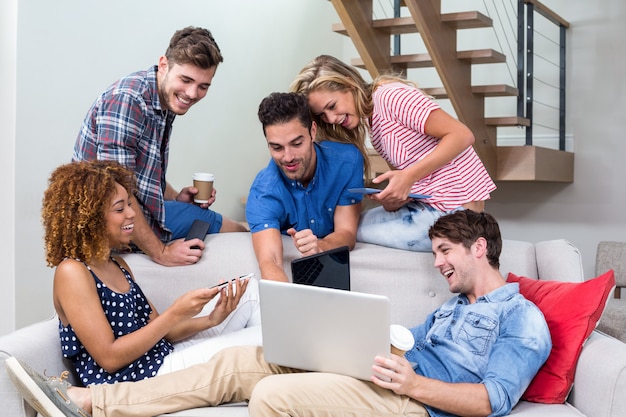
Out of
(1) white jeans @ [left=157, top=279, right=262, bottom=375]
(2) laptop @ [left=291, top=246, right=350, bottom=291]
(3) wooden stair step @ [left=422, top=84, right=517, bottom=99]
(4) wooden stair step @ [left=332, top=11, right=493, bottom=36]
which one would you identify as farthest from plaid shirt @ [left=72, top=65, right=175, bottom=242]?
(3) wooden stair step @ [left=422, top=84, right=517, bottom=99]

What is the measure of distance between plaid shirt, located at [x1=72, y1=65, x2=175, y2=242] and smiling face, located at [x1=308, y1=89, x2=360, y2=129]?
53 centimetres

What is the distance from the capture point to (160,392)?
2010mm

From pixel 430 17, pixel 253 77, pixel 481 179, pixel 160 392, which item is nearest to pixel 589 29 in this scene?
pixel 430 17

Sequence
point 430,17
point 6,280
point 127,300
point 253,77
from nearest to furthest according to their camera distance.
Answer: point 127,300, point 6,280, point 430,17, point 253,77

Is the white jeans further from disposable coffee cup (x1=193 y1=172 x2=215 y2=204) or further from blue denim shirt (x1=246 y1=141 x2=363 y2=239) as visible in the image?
disposable coffee cup (x1=193 y1=172 x2=215 y2=204)

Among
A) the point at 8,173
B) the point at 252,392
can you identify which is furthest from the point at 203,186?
the point at 8,173

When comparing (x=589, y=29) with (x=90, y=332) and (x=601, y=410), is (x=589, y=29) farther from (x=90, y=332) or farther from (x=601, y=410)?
(x=90, y=332)

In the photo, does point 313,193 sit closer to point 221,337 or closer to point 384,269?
point 384,269

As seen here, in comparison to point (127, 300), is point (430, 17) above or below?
above

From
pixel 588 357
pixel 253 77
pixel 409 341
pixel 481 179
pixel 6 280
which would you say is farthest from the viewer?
pixel 253 77

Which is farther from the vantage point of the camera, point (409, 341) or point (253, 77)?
point (253, 77)

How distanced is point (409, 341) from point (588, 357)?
0.53 m

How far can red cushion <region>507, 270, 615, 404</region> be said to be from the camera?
6.55 ft

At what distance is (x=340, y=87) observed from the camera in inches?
101
